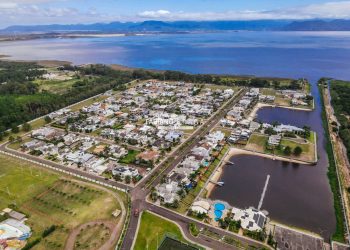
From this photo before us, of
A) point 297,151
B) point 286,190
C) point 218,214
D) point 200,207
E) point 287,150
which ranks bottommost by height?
point 286,190

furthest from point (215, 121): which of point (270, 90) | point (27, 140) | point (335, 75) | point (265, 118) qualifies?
point (335, 75)

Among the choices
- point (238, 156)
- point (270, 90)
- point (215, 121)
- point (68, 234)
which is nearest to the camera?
point (68, 234)

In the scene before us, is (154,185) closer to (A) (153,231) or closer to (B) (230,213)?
(A) (153,231)

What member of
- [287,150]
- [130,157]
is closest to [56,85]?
[130,157]

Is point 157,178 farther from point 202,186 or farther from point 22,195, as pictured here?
point 22,195

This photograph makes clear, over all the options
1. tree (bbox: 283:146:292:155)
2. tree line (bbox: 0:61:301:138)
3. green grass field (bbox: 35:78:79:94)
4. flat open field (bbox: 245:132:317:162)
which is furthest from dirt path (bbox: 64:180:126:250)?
green grass field (bbox: 35:78:79:94)

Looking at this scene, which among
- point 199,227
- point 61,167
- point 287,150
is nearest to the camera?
point 199,227

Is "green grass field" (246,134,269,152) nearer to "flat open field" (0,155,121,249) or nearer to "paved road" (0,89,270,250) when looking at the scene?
"paved road" (0,89,270,250)
